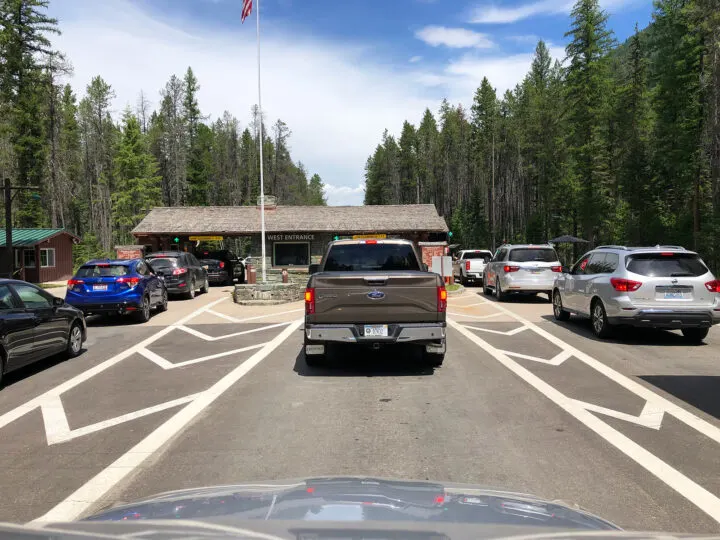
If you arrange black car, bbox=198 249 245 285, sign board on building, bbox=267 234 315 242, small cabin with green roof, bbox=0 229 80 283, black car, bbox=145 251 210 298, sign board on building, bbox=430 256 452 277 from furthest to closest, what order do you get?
small cabin with green roof, bbox=0 229 80 283 → sign board on building, bbox=267 234 315 242 → black car, bbox=198 249 245 285 → black car, bbox=145 251 210 298 → sign board on building, bbox=430 256 452 277

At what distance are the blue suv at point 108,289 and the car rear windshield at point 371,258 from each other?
6.99 meters

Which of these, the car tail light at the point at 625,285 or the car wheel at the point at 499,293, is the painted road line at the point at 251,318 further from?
the car tail light at the point at 625,285

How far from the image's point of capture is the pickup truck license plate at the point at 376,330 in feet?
24.7

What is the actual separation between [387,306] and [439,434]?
2596mm

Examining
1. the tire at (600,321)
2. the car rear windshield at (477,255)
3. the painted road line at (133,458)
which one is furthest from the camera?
the car rear windshield at (477,255)

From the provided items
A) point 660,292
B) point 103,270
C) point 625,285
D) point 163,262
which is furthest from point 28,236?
point 660,292

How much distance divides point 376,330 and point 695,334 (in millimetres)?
6798

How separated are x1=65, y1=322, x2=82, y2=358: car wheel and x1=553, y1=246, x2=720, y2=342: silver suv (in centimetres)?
974

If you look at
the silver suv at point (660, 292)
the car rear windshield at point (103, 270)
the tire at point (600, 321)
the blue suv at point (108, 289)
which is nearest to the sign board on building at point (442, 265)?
the tire at point (600, 321)

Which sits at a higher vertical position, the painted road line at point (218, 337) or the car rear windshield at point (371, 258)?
the car rear windshield at point (371, 258)

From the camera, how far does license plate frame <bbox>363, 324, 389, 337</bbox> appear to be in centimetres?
754

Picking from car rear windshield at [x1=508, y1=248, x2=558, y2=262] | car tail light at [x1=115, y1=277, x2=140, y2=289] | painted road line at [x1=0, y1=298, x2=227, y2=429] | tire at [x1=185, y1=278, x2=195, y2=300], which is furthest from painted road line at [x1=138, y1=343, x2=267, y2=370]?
tire at [x1=185, y1=278, x2=195, y2=300]

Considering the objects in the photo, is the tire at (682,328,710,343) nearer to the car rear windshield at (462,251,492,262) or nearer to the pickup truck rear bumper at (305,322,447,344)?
the pickup truck rear bumper at (305,322,447,344)

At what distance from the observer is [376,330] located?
24.8 feet
